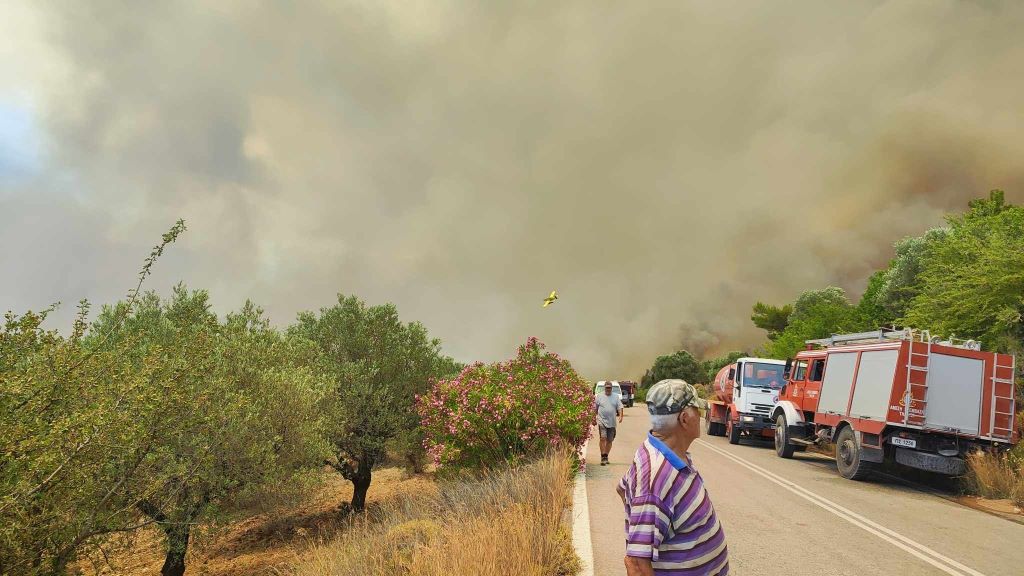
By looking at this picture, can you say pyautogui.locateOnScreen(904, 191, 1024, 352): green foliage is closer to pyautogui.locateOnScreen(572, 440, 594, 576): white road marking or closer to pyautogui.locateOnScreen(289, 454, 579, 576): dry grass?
pyautogui.locateOnScreen(572, 440, 594, 576): white road marking

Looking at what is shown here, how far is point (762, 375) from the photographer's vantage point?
21.9 m

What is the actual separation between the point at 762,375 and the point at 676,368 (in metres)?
88.6

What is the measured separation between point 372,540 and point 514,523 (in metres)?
1.77

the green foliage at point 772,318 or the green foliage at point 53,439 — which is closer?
the green foliage at point 53,439

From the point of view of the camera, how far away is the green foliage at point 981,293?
17125 mm

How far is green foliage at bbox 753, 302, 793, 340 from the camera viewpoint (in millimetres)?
90938

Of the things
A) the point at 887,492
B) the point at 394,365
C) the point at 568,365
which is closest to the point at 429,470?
the point at 394,365

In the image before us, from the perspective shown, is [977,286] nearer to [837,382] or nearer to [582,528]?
[837,382]

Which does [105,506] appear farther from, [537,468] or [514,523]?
[537,468]

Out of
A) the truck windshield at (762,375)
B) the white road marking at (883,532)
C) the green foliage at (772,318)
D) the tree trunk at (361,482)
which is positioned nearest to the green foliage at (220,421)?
the tree trunk at (361,482)

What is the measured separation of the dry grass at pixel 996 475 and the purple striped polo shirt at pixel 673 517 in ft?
40.4

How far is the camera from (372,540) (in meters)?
6.94

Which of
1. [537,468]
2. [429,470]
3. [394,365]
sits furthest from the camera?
[429,470]

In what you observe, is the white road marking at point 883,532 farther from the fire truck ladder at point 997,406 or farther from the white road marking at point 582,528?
the fire truck ladder at point 997,406
